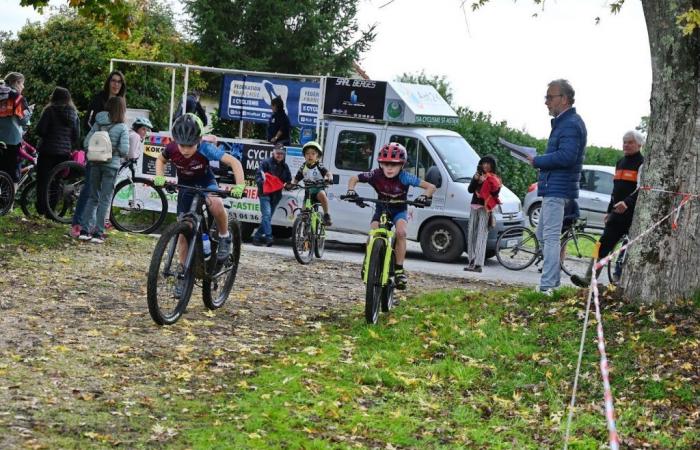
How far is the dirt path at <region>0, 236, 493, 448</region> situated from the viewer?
269 inches

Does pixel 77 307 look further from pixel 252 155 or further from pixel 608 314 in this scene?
pixel 252 155

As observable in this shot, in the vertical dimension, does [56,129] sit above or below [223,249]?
above

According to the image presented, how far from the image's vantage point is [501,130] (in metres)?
31.7

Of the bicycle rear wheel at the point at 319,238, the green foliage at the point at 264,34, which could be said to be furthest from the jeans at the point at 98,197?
the green foliage at the point at 264,34

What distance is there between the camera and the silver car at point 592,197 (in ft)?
84.3

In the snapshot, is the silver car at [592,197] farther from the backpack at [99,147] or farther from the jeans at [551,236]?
the jeans at [551,236]

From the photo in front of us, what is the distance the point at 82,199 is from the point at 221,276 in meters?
4.78

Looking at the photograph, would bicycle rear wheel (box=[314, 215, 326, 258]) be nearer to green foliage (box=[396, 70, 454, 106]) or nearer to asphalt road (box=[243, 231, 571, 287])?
asphalt road (box=[243, 231, 571, 287])

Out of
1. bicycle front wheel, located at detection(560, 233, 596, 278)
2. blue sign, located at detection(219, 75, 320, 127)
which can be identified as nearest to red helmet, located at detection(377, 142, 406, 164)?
bicycle front wheel, located at detection(560, 233, 596, 278)

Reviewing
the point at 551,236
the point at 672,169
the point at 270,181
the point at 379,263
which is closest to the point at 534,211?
the point at 270,181

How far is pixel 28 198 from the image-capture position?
16.2m

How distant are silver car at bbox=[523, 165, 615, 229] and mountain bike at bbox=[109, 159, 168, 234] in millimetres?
10310

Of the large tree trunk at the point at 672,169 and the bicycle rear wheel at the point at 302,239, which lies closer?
the large tree trunk at the point at 672,169

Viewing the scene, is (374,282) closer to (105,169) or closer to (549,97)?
(549,97)
